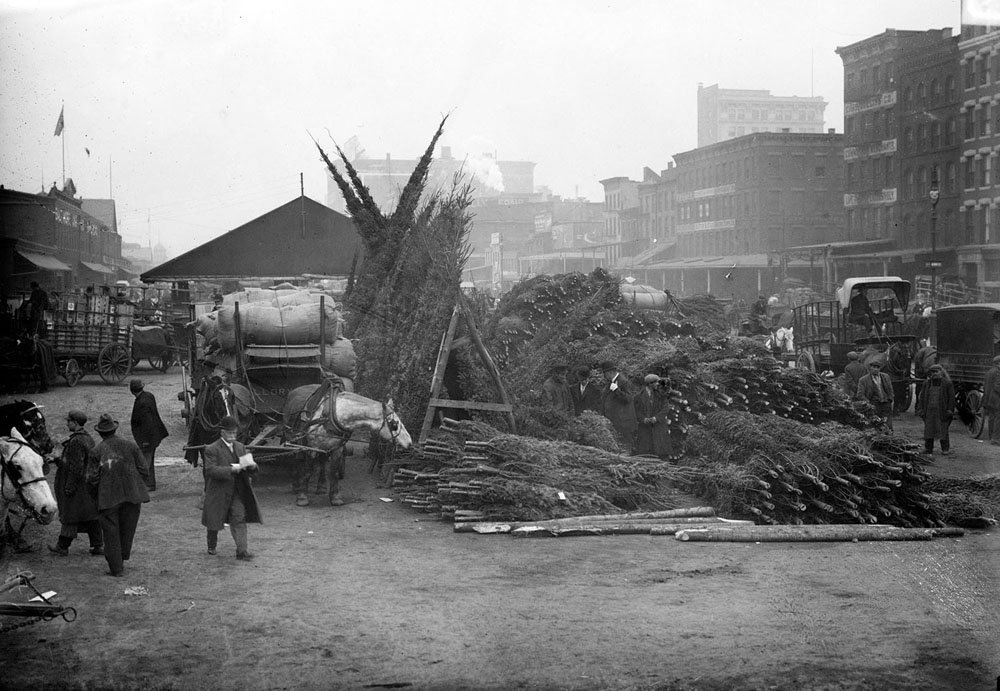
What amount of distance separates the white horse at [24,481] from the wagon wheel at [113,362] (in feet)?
56.0

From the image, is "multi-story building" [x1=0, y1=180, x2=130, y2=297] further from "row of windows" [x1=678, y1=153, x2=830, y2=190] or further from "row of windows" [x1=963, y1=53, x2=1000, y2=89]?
"row of windows" [x1=678, y1=153, x2=830, y2=190]

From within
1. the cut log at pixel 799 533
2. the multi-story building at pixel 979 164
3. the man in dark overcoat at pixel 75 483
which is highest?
the multi-story building at pixel 979 164

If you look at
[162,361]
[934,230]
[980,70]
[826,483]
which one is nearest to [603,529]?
[826,483]

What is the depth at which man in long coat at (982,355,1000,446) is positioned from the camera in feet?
61.0

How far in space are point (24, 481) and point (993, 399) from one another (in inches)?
653

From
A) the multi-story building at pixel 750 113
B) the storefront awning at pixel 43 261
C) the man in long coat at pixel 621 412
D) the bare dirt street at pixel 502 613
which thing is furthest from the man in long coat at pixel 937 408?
the multi-story building at pixel 750 113

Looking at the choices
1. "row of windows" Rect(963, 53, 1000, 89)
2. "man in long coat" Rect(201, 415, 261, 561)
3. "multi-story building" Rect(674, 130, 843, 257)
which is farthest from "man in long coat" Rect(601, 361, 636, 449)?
"multi-story building" Rect(674, 130, 843, 257)

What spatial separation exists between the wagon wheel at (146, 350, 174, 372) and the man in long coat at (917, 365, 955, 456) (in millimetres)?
20083

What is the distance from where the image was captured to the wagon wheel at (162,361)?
28562 mm

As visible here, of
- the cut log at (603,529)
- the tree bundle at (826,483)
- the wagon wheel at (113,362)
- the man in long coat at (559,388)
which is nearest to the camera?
the cut log at (603,529)

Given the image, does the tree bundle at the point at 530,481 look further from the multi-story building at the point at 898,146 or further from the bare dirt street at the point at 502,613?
the multi-story building at the point at 898,146

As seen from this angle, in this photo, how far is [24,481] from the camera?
9023 millimetres

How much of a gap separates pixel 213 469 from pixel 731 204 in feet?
213

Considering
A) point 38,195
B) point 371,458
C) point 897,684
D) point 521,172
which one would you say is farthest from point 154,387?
point 521,172
